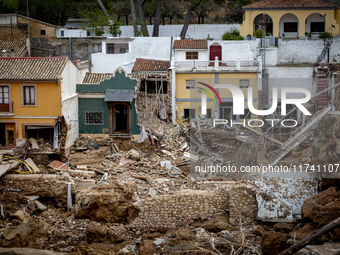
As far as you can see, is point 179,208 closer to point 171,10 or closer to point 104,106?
point 104,106

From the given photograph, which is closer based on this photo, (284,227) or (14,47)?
(284,227)

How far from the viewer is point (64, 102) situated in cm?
2164

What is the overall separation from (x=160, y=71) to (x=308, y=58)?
10524mm

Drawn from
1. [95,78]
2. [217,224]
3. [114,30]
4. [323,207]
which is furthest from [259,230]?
[114,30]

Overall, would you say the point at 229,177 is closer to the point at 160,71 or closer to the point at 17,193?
the point at 17,193

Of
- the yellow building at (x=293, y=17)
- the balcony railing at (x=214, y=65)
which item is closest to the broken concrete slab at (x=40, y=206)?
the balcony railing at (x=214, y=65)

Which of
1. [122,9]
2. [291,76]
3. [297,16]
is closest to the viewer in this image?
[291,76]

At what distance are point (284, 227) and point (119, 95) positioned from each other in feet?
36.1

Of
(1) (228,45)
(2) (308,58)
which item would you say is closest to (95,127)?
(1) (228,45)

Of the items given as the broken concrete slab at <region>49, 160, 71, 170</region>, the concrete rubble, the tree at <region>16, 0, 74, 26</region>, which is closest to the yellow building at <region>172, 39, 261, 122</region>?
the concrete rubble

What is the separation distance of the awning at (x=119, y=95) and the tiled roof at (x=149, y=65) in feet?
20.2

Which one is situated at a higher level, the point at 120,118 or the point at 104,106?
the point at 104,106

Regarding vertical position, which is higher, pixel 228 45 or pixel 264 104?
pixel 228 45

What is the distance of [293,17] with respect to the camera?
34.4m
